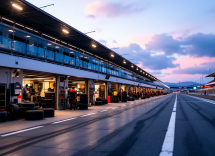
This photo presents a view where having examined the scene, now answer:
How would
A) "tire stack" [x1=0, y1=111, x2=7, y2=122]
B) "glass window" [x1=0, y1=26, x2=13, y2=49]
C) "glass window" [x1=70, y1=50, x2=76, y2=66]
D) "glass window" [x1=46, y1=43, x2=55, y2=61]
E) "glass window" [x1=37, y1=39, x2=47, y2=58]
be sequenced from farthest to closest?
"glass window" [x1=70, y1=50, x2=76, y2=66]
"glass window" [x1=46, y1=43, x2=55, y2=61]
"glass window" [x1=37, y1=39, x2=47, y2=58]
"glass window" [x1=0, y1=26, x2=13, y2=49]
"tire stack" [x1=0, y1=111, x2=7, y2=122]

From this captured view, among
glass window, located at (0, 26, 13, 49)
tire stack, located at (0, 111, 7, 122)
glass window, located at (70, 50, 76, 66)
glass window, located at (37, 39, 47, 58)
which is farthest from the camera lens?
glass window, located at (70, 50, 76, 66)

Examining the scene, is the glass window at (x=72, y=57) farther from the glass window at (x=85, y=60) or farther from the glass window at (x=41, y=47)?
the glass window at (x=41, y=47)

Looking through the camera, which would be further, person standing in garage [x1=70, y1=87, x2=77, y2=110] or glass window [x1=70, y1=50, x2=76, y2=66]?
glass window [x1=70, y1=50, x2=76, y2=66]

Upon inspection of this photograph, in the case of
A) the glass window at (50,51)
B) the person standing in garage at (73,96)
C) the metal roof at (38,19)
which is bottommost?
the person standing in garage at (73,96)

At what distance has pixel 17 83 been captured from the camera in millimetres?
13109

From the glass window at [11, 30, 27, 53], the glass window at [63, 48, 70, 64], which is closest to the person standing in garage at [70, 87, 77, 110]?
the glass window at [63, 48, 70, 64]

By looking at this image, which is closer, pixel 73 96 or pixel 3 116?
pixel 3 116

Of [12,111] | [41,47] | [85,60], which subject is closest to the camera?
[12,111]

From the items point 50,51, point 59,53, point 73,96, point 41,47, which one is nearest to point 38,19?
point 41,47

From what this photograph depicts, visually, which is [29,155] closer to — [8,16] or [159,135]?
[159,135]

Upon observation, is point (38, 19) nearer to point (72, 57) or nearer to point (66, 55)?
point (66, 55)

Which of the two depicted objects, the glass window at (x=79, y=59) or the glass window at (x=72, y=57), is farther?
the glass window at (x=79, y=59)

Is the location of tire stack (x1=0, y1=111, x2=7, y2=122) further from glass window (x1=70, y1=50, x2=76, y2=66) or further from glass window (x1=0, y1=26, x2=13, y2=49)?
glass window (x1=70, y1=50, x2=76, y2=66)

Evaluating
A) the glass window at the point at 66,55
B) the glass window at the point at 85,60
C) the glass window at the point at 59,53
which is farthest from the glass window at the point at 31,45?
the glass window at the point at 85,60
